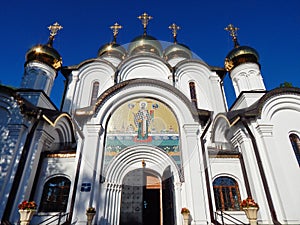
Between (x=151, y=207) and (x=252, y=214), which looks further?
(x=151, y=207)

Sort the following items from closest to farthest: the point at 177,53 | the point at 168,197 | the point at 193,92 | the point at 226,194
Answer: the point at 168,197
the point at 226,194
the point at 193,92
the point at 177,53

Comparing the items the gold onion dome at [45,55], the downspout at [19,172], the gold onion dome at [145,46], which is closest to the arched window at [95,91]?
the gold onion dome at [45,55]

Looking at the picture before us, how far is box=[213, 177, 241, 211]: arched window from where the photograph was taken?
7.23 metres

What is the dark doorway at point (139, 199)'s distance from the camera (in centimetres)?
733

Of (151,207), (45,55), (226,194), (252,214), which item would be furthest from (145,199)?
(45,55)

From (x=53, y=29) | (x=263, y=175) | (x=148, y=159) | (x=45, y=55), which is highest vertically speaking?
(x=53, y=29)

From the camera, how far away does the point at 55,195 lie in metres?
7.05

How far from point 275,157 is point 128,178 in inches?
198

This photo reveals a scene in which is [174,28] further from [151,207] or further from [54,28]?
[151,207]

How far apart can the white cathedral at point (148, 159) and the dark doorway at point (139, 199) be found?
0.12 feet

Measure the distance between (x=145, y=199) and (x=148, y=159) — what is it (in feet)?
6.40

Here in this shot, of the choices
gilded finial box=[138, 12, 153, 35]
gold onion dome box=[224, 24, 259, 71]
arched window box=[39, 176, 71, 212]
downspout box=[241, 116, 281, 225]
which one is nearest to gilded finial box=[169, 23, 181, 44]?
gilded finial box=[138, 12, 153, 35]

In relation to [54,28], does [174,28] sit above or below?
above

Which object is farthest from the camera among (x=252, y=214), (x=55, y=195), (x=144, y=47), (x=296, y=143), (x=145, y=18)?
(x=145, y=18)
